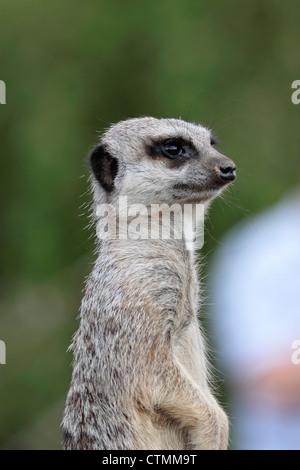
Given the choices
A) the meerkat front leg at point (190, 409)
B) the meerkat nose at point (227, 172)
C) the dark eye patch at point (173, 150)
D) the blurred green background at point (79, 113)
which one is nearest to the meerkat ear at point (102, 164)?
the dark eye patch at point (173, 150)

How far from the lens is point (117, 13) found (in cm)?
507

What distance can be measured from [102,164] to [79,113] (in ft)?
8.88

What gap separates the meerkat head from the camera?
6.13 ft

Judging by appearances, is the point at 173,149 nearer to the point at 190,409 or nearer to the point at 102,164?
A: the point at 102,164

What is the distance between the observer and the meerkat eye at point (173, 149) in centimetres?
197

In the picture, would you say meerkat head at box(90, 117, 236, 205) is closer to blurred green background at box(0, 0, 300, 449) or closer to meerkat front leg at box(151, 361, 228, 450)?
meerkat front leg at box(151, 361, 228, 450)

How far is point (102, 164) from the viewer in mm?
2080

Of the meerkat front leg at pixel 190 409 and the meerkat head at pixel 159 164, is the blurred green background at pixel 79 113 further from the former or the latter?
the meerkat front leg at pixel 190 409

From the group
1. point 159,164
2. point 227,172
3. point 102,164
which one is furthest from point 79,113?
point 227,172

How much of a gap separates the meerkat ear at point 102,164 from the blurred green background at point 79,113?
1995mm

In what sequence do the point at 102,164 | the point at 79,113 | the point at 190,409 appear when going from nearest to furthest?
the point at 190,409
the point at 102,164
the point at 79,113

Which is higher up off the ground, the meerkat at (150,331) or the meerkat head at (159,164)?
the meerkat head at (159,164)

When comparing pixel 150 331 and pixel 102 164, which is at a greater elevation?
pixel 102 164

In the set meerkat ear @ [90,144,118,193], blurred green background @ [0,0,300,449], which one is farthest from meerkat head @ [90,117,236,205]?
blurred green background @ [0,0,300,449]
